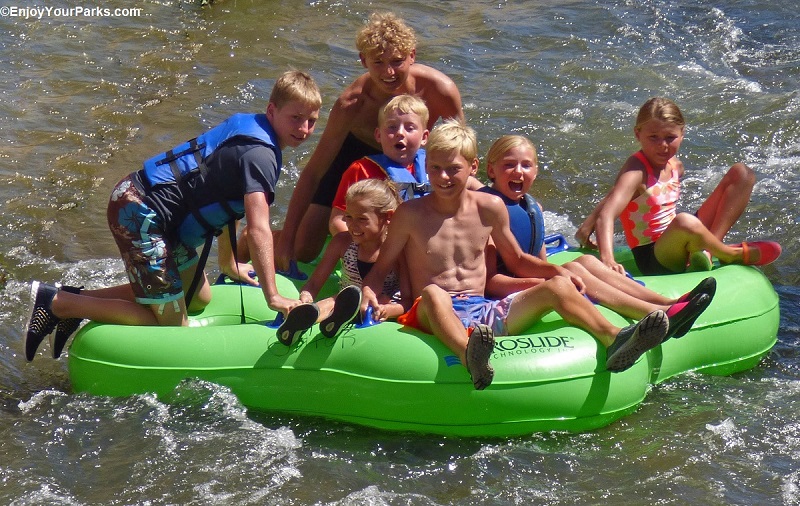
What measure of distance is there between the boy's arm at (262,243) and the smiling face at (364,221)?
0.51 meters

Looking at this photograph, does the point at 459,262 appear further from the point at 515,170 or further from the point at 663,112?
the point at 663,112

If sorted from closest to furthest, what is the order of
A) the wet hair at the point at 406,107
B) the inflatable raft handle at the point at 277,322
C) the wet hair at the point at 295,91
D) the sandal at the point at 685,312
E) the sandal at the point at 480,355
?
the sandal at the point at 480,355, the sandal at the point at 685,312, the wet hair at the point at 295,91, the inflatable raft handle at the point at 277,322, the wet hair at the point at 406,107

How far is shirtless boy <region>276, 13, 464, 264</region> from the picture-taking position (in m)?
5.48

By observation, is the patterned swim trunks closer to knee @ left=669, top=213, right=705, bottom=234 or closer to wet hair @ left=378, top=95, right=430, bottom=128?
wet hair @ left=378, top=95, right=430, bottom=128

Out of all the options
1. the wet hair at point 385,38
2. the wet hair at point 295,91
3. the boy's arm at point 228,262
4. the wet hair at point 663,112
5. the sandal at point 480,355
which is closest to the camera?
the sandal at point 480,355

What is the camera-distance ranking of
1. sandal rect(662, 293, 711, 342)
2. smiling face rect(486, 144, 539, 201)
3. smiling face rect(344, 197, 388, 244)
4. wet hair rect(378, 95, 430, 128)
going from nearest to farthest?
sandal rect(662, 293, 711, 342), smiling face rect(344, 197, 388, 244), smiling face rect(486, 144, 539, 201), wet hair rect(378, 95, 430, 128)

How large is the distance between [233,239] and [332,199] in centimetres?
93

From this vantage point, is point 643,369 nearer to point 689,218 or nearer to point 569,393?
point 569,393

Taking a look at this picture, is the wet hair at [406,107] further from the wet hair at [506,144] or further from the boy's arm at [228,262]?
the boy's arm at [228,262]

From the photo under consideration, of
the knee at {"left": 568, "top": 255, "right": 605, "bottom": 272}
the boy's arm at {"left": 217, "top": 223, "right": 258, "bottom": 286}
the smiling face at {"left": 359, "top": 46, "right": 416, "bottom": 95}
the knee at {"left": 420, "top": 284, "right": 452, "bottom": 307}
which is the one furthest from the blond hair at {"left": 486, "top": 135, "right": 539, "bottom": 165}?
the boy's arm at {"left": 217, "top": 223, "right": 258, "bottom": 286}

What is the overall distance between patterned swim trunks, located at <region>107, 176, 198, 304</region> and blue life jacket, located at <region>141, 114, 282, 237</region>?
5.0 inches

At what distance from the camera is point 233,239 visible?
4961 mm

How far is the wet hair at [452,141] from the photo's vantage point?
15.3ft

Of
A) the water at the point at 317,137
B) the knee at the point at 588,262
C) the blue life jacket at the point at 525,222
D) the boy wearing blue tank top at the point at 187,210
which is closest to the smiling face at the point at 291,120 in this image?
the boy wearing blue tank top at the point at 187,210
